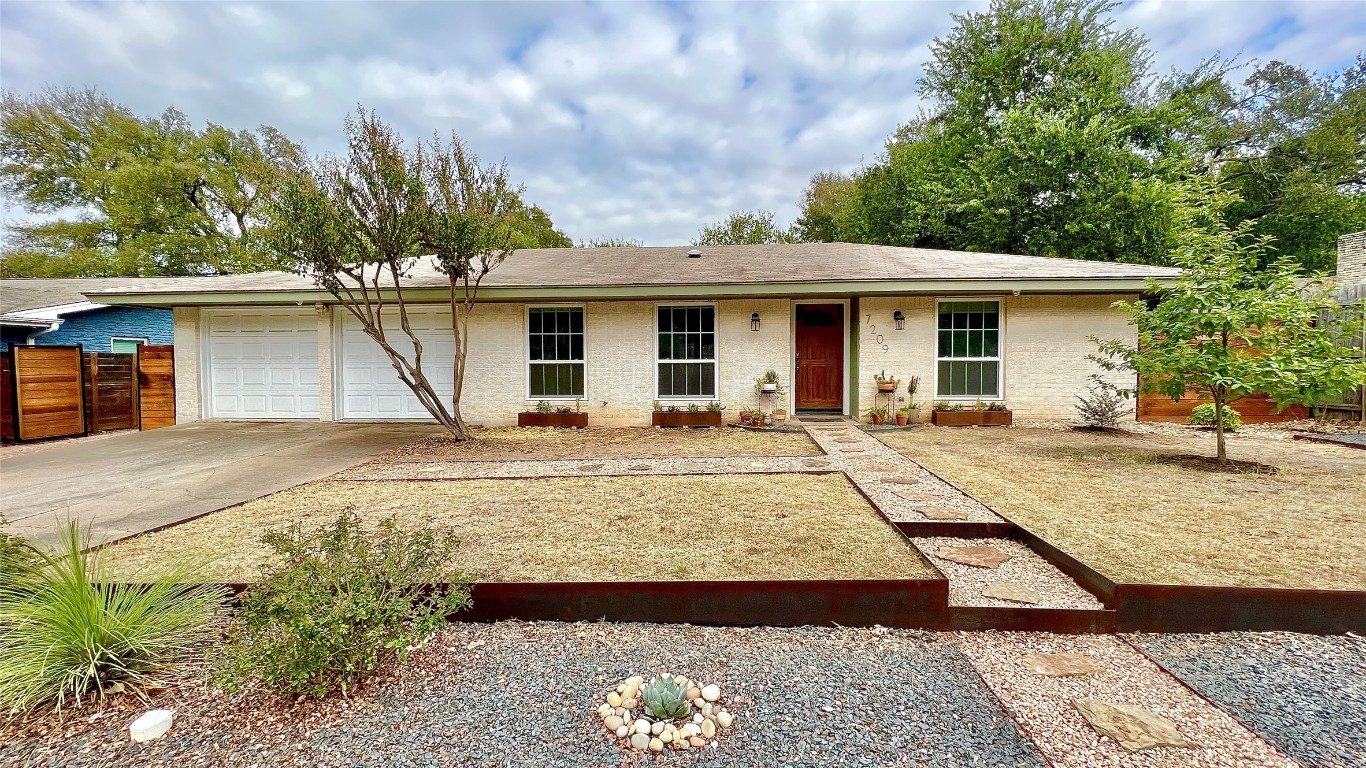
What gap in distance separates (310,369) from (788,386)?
8977mm

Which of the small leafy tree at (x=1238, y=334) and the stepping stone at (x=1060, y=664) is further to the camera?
the small leafy tree at (x=1238, y=334)

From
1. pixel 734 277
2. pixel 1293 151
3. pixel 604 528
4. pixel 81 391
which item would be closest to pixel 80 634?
pixel 604 528

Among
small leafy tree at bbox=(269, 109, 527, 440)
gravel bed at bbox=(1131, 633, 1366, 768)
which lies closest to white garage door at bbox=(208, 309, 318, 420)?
small leafy tree at bbox=(269, 109, 527, 440)

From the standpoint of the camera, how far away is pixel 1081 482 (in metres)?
5.11

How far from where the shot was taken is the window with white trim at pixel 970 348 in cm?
906

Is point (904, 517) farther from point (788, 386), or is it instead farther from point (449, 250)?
point (449, 250)

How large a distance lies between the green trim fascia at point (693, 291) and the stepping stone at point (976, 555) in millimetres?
5572

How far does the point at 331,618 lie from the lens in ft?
6.47

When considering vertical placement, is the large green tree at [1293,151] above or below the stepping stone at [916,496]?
above

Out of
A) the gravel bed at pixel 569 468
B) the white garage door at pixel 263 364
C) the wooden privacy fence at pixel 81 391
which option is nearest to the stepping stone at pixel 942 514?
the gravel bed at pixel 569 468

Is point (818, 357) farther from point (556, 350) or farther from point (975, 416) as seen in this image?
point (556, 350)

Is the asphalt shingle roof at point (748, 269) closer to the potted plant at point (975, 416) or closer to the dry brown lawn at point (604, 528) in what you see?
the potted plant at point (975, 416)

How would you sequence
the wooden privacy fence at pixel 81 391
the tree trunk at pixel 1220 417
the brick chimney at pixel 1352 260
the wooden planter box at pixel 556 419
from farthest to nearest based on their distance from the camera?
the brick chimney at pixel 1352 260 → the wooden planter box at pixel 556 419 → the wooden privacy fence at pixel 81 391 → the tree trunk at pixel 1220 417

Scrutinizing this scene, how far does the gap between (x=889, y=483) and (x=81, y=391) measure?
40.8 feet
